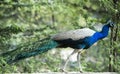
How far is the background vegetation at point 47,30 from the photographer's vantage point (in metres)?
7.35

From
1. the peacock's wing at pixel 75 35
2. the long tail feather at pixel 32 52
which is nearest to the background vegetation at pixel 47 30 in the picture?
the long tail feather at pixel 32 52

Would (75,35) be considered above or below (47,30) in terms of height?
above

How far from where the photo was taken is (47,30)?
29.5 feet

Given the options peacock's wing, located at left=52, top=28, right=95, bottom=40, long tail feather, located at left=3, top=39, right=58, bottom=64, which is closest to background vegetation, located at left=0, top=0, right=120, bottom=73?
long tail feather, located at left=3, top=39, right=58, bottom=64

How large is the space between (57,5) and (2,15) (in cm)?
97

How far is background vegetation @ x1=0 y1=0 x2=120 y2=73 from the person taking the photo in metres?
7.35

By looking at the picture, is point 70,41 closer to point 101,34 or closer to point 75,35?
point 75,35

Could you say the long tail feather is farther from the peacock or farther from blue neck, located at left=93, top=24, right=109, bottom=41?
blue neck, located at left=93, top=24, right=109, bottom=41

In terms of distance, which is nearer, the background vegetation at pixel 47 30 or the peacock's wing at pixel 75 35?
the peacock's wing at pixel 75 35

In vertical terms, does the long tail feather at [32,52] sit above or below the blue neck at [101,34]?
below

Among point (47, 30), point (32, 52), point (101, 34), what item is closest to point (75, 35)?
point (101, 34)

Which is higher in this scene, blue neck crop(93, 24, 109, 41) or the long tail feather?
blue neck crop(93, 24, 109, 41)

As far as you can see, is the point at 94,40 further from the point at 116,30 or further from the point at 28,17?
the point at 28,17

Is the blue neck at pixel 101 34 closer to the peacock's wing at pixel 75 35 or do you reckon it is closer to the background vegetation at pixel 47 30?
the peacock's wing at pixel 75 35
